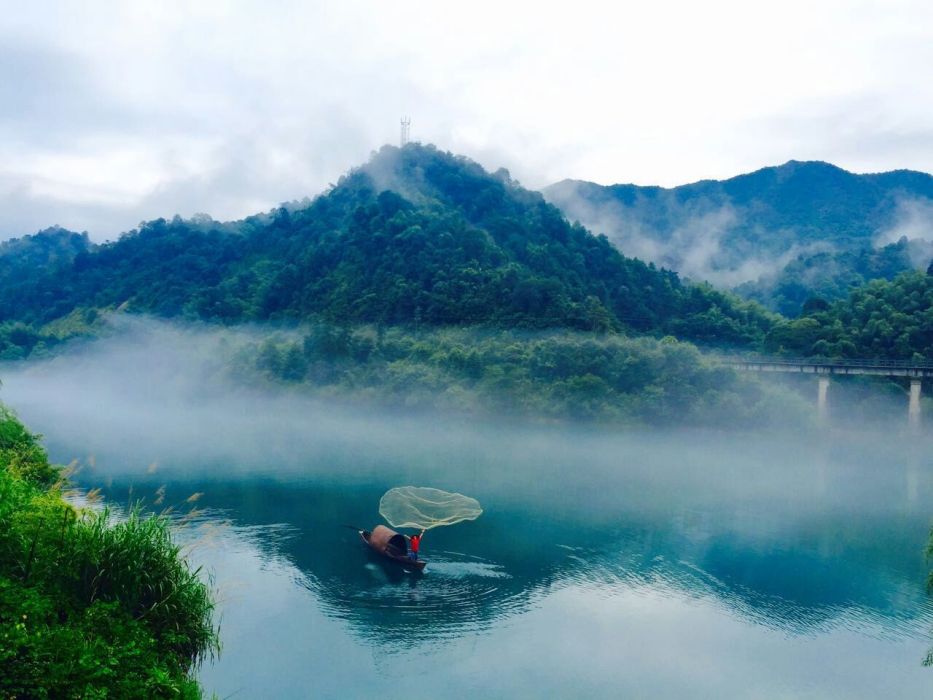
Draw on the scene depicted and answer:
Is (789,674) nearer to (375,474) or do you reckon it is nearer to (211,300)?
(375,474)

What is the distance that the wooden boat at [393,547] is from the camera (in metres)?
18.8

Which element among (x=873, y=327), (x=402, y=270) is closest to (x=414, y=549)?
(x=873, y=327)

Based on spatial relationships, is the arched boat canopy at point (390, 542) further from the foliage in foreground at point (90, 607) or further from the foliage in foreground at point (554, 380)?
the foliage in foreground at point (554, 380)

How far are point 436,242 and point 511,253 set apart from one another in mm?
7522

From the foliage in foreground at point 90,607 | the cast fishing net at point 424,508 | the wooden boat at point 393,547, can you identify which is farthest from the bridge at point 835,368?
the foliage in foreground at point 90,607

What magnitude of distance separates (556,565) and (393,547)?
15.7 feet

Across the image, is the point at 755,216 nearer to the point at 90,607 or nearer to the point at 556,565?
the point at 556,565

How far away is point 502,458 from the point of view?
3484cm

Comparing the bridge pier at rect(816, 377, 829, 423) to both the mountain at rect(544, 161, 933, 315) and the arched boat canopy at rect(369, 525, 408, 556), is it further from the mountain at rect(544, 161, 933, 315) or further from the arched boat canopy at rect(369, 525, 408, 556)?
the mountain at rect(544, 161, 933, 315)

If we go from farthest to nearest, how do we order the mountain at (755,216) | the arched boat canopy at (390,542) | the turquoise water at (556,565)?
the mountain at (755,216), the arched boat canopy at (390,542), the turquoise water at (556,565)

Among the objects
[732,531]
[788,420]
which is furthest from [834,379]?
[732,531]

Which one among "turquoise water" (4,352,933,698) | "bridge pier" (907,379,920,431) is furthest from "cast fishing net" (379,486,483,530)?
"bridge pier" (907,379,920,431)

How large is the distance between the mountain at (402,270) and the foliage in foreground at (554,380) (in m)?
5.21

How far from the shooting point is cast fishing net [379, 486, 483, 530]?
791 inches
